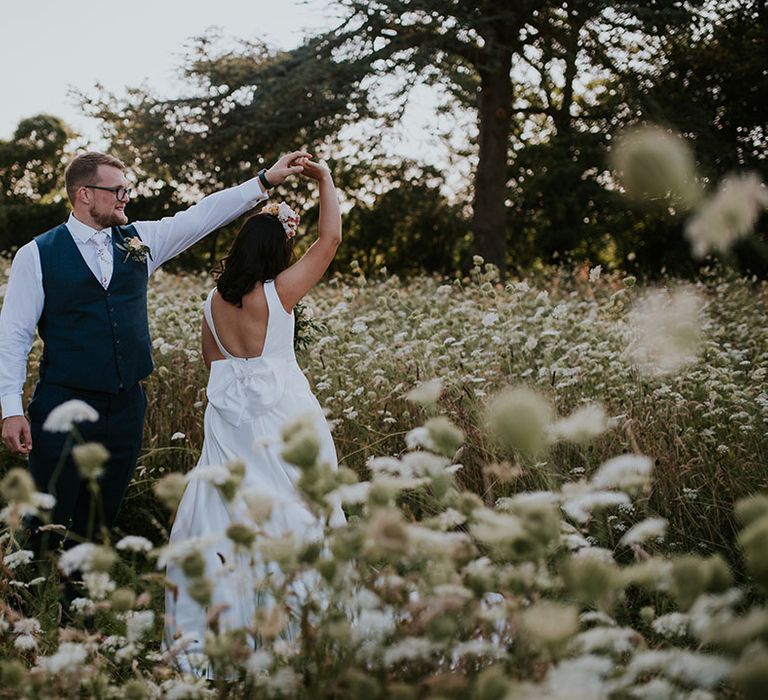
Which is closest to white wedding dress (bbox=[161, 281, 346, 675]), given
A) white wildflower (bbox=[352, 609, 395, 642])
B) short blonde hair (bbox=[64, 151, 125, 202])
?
short blonde hair (bbox=[64, 151, 125, 202])

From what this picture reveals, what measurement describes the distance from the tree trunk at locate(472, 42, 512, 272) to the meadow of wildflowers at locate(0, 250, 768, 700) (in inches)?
348

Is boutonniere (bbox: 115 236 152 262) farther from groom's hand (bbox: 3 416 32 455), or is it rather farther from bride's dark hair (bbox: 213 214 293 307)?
groom's hand (bbox: 3 416 32 455)

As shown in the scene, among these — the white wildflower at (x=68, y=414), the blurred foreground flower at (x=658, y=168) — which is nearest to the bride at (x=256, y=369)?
the white wildflower at (x=68, y=414)

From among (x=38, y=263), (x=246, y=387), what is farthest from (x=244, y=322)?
(x=38, y=263)

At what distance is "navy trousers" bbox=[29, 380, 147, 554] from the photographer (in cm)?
377

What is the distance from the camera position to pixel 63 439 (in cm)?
378

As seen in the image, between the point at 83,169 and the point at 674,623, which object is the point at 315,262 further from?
the point at 674,623

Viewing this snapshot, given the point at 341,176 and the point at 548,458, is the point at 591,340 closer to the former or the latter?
the point at 548,458

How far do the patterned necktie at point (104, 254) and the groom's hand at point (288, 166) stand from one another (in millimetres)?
789

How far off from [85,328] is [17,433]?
549 mm

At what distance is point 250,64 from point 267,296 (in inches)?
472

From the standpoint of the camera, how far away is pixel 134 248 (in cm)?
393

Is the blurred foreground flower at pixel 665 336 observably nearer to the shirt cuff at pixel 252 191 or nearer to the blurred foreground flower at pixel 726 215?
the blurred foreground flower at pixel 726 215

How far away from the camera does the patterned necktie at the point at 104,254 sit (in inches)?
153
